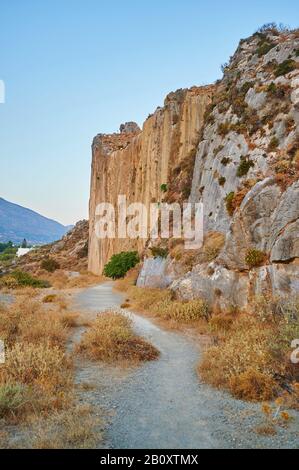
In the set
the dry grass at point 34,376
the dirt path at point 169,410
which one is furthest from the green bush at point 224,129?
the dry grass at point 34,376

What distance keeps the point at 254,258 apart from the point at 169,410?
24.3 feet

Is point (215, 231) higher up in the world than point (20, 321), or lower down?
higher up

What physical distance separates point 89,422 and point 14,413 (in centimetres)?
130

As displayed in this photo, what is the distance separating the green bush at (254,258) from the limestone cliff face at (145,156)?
1668 centimetres

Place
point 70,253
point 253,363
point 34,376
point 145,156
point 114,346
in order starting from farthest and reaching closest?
1. point 70,253
2. point 145,156
3. point 114,346
4. point 253,363
5. point 34,376

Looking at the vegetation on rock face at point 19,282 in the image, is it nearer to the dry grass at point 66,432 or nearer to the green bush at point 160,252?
the green bush at point 160,252

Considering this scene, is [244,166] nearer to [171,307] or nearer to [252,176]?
[252,176]

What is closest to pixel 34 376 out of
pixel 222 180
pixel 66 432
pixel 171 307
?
pixel 66 432

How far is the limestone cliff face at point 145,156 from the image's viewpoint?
107 ft

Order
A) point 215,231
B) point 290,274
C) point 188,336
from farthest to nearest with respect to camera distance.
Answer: point 215,231
point 188,336
point 290,274

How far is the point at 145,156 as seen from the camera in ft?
126
